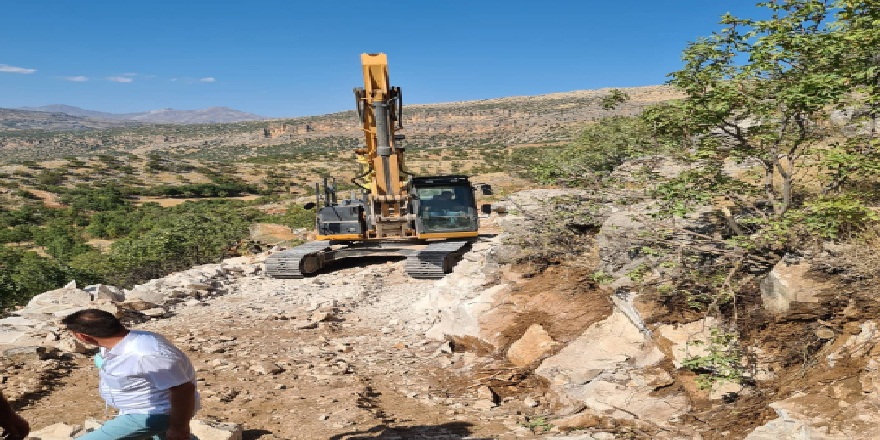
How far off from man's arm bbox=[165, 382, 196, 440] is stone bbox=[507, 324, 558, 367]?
15.5 feet

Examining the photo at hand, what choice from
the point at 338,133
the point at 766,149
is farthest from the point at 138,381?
the point at 338,133

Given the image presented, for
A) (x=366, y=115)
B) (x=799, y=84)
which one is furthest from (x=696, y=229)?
(x=366, y=115)

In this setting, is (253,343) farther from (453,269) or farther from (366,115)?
(366,115)

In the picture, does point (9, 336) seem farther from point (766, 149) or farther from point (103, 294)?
point (766, 149)

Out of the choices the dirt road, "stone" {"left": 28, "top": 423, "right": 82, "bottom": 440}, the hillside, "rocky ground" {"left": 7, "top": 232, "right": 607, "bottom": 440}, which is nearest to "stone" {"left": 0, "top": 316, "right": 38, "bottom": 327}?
"rocky ground" {"left": 7, "top": 232, "right": 607, "bottom": 440}

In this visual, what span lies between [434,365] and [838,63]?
6019 mm

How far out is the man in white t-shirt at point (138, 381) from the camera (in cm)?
360

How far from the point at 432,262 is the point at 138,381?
356 inches

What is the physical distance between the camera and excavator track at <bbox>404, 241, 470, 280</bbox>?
489 inches

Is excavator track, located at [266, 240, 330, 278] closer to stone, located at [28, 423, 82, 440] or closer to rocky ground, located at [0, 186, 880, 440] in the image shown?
rocky ground, located at [0, 186, 880, 440]

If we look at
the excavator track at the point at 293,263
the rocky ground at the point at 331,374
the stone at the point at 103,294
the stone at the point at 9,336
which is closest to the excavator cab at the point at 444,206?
the rocky ground at the point at 331,374

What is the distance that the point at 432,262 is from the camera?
41.0 ft

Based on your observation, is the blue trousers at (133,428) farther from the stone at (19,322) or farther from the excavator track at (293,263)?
the excavator track at (293,263)

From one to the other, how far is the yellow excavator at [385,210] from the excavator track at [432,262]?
5.8 inches
